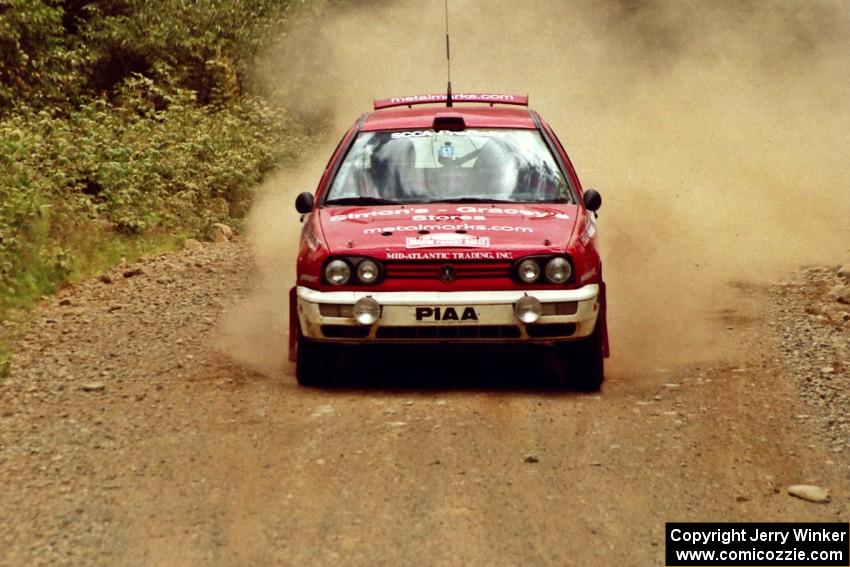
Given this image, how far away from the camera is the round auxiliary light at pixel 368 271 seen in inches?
284

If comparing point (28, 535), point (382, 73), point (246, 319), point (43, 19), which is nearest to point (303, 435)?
point (28, 535)

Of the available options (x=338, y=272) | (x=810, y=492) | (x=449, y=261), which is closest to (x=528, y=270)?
(x=449, y=261)

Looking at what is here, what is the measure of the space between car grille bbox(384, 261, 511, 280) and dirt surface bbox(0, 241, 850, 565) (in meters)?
0.66

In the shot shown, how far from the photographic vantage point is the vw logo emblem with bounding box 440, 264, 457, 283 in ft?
23.6

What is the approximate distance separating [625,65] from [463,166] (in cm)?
1789

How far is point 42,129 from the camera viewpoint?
15562 millimetres

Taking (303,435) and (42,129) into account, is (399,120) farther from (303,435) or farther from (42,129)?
(42,129)

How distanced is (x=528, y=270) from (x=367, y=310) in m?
0.86

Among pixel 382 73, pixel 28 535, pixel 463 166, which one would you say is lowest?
pixel 28 535

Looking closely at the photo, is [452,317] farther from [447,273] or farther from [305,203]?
[305,203]

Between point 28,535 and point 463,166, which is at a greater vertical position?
point 463,166

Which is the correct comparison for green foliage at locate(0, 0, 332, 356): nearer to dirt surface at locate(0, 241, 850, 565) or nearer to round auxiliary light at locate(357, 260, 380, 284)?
Answer: dirt surface at locate(0, 241, 850, 565)

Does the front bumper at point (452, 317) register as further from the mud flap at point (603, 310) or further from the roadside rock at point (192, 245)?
the roadside rock at point (192, 245)

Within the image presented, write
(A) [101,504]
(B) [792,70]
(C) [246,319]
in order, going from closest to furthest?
(A) [101,504] < (C) [246,319] < (B) [792,70]
